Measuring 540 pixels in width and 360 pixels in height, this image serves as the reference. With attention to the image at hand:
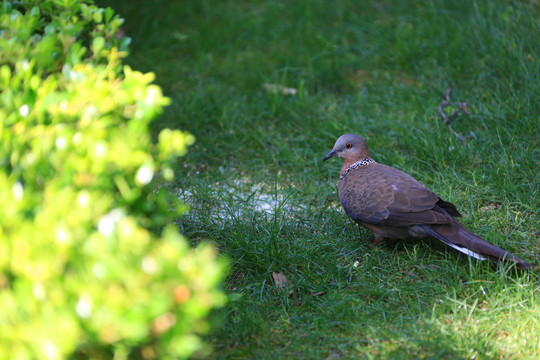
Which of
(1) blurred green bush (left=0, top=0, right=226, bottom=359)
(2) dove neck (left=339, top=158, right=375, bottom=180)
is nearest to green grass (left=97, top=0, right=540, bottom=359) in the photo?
(2) dove neck (left=339, top=158, right=375, bottom=180)

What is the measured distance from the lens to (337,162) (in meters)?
4.85

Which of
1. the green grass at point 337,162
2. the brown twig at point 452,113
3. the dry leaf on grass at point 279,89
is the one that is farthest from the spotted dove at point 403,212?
the dry leaf on grass at point 279,89

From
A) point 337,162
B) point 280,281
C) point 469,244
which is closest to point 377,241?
point 469,244

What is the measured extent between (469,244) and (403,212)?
443 mm

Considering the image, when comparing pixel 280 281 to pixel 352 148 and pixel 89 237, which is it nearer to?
pixel 352 148

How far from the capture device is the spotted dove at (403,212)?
3281 millimetres

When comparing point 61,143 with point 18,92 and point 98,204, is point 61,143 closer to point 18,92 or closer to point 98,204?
point 98,204

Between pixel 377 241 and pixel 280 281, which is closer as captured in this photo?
pixel 280 281

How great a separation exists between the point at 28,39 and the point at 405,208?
2452 mm

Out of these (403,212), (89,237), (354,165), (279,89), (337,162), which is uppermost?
(89,237)

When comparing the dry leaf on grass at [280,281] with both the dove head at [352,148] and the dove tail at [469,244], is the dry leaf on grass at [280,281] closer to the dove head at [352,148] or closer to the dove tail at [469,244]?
the dove tail at [469,244]

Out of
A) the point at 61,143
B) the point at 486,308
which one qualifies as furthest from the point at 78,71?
the point at 486,308

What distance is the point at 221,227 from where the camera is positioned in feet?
12.8

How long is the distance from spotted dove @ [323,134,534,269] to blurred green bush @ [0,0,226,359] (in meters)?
1.67
